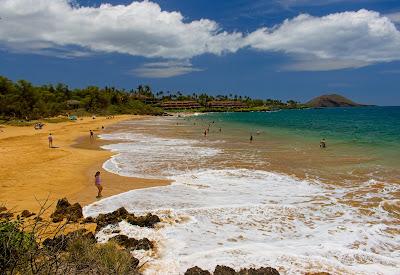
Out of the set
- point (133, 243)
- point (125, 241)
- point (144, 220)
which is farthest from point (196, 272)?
point (144, 220)

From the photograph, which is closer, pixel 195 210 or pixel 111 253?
pixel 111 253

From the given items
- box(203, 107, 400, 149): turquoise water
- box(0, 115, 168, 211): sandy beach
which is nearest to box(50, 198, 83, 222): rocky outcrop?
box(0, 115, 168, 211): sandy beach

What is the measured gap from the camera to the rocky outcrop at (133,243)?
11148mm

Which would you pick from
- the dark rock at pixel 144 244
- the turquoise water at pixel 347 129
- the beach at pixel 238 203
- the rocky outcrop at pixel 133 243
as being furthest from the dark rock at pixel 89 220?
the turquoise water at pixel 347 129

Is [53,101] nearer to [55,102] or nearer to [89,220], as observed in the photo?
[55,102]

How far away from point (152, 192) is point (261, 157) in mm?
16162

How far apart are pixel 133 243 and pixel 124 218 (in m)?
2.58

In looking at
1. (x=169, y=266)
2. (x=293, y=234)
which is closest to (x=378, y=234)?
(x=293, y=234)

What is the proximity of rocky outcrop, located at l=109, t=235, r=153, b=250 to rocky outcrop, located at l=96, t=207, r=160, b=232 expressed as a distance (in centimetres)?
174

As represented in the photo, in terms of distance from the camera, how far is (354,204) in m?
16.9

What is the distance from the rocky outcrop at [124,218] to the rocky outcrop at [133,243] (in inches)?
68.6

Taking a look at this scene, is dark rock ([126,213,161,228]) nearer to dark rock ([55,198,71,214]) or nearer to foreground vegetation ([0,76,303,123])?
dark rock ([55,198,71,214])

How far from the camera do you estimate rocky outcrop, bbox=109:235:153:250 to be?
36.6ft

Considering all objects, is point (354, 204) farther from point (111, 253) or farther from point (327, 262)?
point (111, 253)
